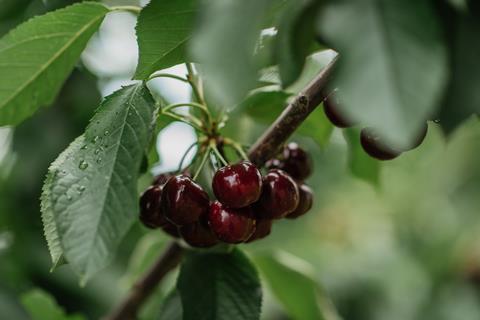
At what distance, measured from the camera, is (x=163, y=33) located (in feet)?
3.66

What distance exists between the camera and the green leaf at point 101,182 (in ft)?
2.88

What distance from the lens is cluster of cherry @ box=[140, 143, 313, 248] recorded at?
112 cm

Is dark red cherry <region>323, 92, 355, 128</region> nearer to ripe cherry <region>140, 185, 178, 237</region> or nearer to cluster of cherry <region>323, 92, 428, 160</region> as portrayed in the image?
cluster of cherry <region>323, 92, 428, 160</region>

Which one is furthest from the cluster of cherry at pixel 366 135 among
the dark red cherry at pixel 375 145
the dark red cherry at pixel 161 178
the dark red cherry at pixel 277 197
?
the dark red cherry at pixel 161 178

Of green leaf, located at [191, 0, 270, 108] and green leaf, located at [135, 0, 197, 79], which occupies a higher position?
green leaf, located at [191, 0, 270, 108]

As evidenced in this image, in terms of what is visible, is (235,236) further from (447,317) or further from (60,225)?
(447,317)

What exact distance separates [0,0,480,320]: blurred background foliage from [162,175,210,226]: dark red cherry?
1.18 ft

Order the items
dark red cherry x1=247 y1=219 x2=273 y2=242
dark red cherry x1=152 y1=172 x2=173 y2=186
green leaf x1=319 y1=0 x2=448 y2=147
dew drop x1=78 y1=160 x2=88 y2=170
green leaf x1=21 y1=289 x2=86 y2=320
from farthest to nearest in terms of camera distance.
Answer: green leaf x1=21 y1=289 x2=86 y2=320, dark red cherry x1=152 y1=172 x2=173 y2=186, dark red cherry x1=247 y1=219 x2=273 y2=242, dew drop x1=78 y1=160 x2=88 y2=170, green leaf x1=319 y1=0 x2=448 y2=147

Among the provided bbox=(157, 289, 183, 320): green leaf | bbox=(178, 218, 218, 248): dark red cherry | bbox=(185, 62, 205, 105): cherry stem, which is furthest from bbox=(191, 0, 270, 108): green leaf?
bbox=(157, 289, 183, 320): green leaf

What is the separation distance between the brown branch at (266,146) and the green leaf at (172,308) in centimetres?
8

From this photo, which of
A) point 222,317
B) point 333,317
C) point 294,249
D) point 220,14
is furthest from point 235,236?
point 294,249

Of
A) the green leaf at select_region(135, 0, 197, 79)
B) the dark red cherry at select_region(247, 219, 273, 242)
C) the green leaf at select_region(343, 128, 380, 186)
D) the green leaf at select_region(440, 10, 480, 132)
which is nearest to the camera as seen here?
the green leaf at select_region(440, 10, 480, 132)

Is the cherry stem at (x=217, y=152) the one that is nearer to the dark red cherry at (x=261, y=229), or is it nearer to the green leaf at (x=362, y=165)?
the dark red cherry at (x=261, y=229)

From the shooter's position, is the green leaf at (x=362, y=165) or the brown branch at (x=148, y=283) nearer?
A: the brown branch at (x=148, y=283)
